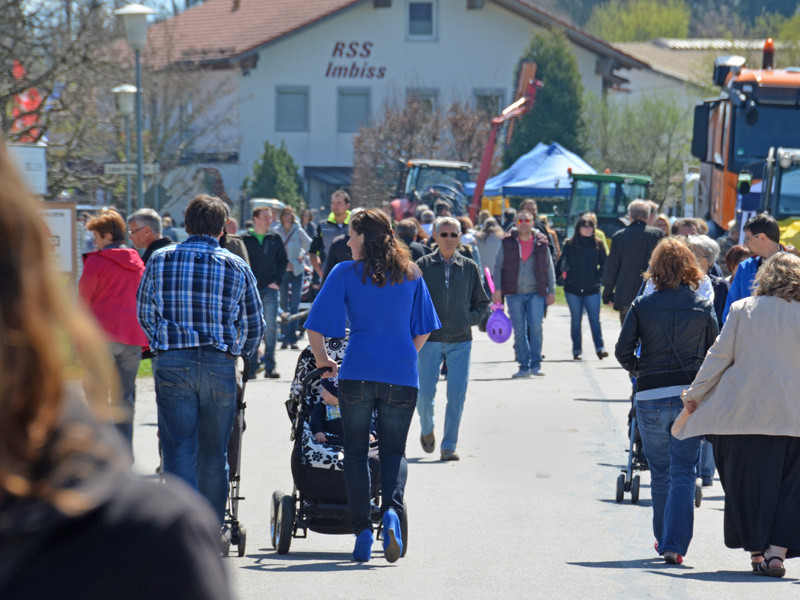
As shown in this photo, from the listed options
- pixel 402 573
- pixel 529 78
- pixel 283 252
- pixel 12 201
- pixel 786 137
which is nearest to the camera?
pixel 12 201

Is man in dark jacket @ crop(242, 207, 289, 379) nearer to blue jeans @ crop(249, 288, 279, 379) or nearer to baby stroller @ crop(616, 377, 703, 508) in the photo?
→ blue jeans @ crop(249, 288, 279, 379)

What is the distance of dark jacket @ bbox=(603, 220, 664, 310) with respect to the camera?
44.2 feet

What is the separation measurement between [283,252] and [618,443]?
499 cm

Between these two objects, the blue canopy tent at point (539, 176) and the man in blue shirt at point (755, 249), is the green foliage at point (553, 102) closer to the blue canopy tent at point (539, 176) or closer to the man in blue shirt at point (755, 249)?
the blue canopy tent at point (539, 176)

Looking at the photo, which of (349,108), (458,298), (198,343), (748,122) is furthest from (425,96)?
(198,343)

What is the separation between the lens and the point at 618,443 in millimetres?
11070

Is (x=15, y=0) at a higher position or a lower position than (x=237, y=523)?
higher

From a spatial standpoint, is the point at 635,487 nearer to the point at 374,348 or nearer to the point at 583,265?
the point at 374,348

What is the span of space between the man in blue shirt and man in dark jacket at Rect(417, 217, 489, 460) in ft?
6.44

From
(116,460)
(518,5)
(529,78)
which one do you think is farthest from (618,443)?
(518,5)

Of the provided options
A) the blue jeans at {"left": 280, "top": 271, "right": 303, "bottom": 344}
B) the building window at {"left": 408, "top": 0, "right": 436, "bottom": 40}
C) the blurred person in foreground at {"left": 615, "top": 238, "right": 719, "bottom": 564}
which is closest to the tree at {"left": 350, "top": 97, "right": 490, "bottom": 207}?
the building window at {"left": 408, "top": 0, "right": 436, "bottom": 40}

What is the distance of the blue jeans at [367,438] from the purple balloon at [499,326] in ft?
29.4

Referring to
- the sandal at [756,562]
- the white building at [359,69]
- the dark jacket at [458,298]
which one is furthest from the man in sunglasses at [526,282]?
the white building at [359,69]

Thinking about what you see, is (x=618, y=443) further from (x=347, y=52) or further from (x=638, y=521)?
(x=347, y=52)
